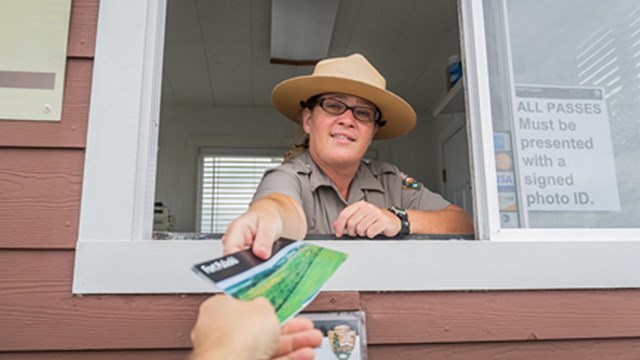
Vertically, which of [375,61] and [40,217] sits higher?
[375,61]

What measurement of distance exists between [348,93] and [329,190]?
1.08 feet

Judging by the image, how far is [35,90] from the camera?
1139 mm

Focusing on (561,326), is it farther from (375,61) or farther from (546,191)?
(375,61)

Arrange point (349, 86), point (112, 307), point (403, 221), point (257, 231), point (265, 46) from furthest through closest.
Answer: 1. point (265, 46)
2. point (349, 86)
3. point (403, 221)
4. point (112, 307)
5. point (257, 231)

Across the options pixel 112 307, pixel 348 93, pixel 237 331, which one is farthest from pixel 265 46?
pixel 237 331

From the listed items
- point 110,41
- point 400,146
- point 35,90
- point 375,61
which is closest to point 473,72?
point 110,41

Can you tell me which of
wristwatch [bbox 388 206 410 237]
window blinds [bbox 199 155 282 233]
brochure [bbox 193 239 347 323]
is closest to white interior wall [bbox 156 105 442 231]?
window blinds [bbox 199 155 282 233]

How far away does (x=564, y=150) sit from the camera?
4.46 ft

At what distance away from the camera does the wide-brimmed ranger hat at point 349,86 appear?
155cm

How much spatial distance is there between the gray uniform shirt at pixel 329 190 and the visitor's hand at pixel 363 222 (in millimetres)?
231

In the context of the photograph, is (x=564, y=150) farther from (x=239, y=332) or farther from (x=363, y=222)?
(x=239, y=332)

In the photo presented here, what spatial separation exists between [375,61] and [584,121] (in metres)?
2.50

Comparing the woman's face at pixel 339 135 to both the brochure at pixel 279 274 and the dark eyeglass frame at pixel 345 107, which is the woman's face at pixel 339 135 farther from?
the brochure at pixel 279 274

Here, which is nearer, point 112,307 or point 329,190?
point 112,307
